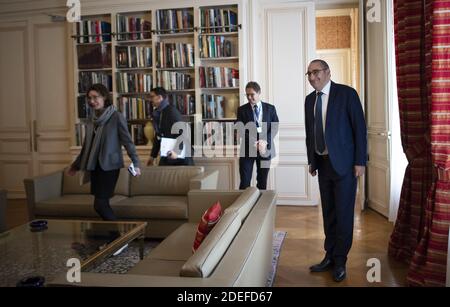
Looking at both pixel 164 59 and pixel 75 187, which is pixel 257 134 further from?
pixel 75 187

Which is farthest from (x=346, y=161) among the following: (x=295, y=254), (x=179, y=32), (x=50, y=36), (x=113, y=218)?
(x=50, y=36)

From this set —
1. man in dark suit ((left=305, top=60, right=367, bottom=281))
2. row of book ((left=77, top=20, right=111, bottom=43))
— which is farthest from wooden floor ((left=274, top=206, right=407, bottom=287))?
row of book ((left=77, top=20, right=111, bottom=43))

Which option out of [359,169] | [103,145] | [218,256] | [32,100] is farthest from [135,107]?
[218,256]

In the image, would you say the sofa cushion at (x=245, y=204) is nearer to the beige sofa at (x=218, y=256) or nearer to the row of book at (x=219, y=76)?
the beige sofa at (x=218, y=256)

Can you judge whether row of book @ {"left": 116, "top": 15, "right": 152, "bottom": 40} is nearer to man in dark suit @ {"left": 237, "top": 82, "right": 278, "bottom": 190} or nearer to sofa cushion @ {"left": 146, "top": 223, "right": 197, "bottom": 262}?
man in dark suit @ {"left": 237, "top": 82, "right": 278, "bottom": 190}

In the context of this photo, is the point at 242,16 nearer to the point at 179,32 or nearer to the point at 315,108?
the point at 179,32

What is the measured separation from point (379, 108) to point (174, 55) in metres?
2.61

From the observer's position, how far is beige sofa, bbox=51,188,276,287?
1439mm

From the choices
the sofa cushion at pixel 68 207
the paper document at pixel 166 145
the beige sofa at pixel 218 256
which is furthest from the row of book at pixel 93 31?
the beige sofa at pixel 218 256

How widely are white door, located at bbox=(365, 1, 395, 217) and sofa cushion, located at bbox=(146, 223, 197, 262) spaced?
263 cm

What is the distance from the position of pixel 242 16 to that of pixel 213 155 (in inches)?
70.2

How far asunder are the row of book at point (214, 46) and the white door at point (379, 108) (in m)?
1.76

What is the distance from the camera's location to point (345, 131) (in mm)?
2852

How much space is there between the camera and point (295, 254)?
3523 mm
